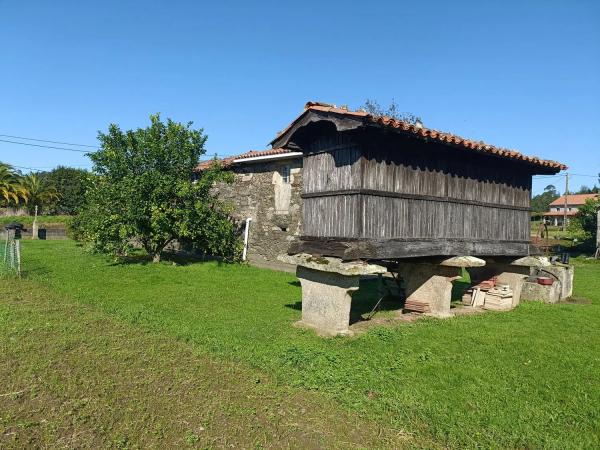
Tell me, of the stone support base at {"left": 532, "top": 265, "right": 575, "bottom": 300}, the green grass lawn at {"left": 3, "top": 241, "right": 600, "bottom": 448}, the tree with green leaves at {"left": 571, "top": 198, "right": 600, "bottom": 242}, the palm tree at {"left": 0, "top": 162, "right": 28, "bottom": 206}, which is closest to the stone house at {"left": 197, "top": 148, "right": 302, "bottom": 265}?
the green grass lawn at {"left": 3, "top": 241, "right": 600, "bottom": 448}

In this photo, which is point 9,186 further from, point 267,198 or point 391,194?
point 391,194

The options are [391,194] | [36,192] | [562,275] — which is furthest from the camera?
[36,192]

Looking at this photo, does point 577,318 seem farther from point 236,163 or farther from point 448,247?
point 236,163

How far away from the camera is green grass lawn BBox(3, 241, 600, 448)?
13.5ft

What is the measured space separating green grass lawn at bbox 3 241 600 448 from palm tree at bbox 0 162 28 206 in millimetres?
26467

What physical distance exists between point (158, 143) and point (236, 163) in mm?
2808

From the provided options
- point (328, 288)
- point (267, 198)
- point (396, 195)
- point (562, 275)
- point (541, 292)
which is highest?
point (267, 198)

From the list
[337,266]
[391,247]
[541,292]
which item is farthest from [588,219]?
[337,266]

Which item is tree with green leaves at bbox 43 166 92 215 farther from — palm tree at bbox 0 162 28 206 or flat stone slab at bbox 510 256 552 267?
flat stone slab at bbox 510 256 552 267

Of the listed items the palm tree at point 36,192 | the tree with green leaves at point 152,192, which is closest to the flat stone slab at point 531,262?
the tree with green leaves at point 152,192

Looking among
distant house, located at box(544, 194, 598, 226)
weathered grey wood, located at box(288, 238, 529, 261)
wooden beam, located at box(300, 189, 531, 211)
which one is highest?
distant house, located at box(544, 194, 598, 226)

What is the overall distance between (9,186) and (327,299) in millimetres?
34247

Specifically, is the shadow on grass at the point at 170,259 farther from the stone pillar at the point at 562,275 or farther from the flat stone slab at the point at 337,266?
the stone pillar at the point at 562,275

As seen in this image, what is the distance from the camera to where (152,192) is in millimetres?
13414
